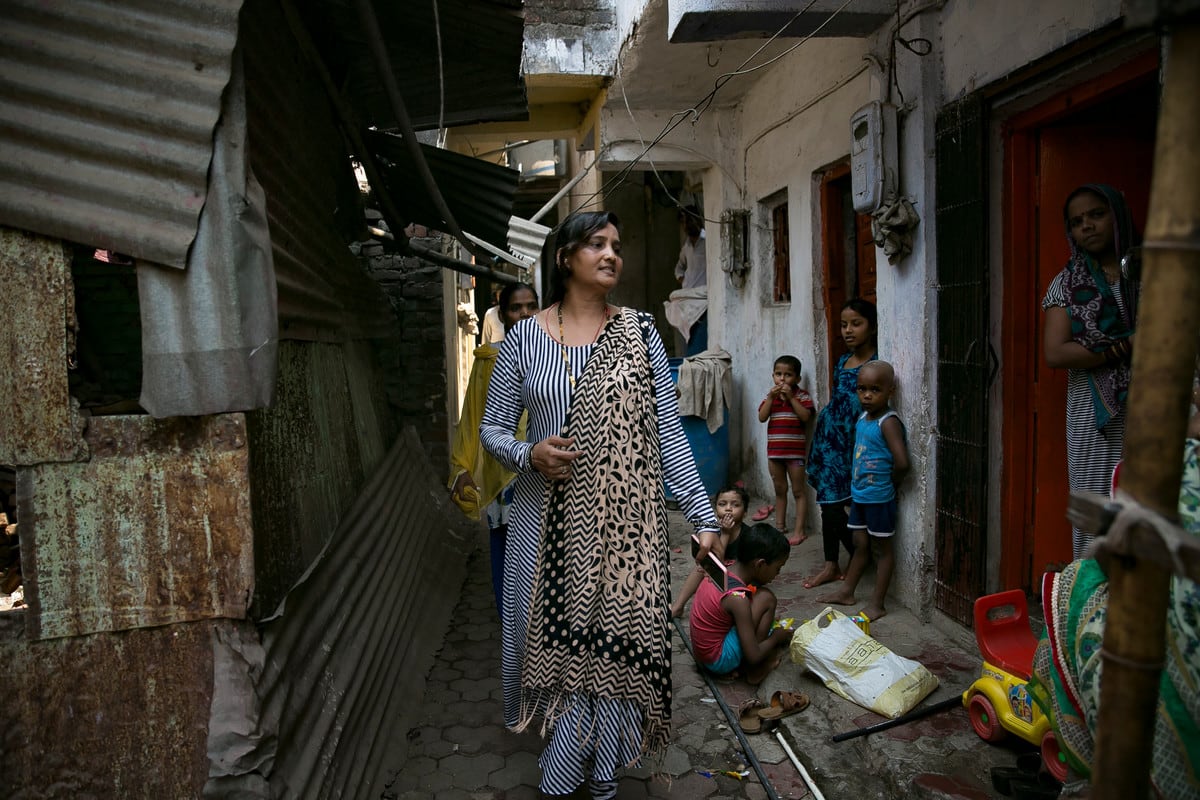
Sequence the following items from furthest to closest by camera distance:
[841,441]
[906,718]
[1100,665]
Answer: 1. [841,441]
2. [906,718]
3. [1100,665]

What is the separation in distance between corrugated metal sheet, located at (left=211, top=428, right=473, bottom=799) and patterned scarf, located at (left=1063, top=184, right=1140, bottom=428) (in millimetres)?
2992

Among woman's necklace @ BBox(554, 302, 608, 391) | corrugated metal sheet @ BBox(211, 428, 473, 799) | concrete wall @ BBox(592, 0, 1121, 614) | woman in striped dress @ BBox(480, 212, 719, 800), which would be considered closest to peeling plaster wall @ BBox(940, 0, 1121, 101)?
concrete wall @ BBox(592, 0, 1121, 614)

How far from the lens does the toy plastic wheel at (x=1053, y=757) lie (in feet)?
8.11

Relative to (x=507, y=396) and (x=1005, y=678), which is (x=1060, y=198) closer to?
(x=1005, y=678)

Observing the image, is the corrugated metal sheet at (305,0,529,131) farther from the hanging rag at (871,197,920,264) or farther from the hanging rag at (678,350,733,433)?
the hanging rag at (678,350,733,433)

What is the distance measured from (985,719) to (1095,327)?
1554 mm

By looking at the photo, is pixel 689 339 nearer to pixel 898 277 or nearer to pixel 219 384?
pixel 898 277

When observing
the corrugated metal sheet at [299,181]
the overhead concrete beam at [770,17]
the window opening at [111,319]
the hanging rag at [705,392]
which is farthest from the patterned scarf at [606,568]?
the hanging rag at [705,392]

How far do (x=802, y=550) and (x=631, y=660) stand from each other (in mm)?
3612

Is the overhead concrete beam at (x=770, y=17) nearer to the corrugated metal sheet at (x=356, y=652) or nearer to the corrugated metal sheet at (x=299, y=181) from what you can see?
the corrugated metal sheet at (x=299, y=181)

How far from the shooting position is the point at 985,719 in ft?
9.93

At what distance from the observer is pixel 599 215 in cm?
281

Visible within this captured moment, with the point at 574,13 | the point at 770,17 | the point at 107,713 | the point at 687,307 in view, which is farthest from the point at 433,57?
the point at 687,307

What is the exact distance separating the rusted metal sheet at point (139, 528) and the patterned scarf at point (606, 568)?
3.12ft
